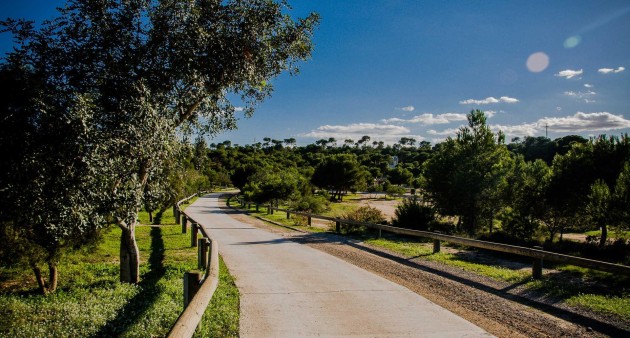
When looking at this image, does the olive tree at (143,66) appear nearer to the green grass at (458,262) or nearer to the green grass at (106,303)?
the green grass at (106,303)

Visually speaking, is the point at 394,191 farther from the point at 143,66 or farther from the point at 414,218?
the point at 143,66

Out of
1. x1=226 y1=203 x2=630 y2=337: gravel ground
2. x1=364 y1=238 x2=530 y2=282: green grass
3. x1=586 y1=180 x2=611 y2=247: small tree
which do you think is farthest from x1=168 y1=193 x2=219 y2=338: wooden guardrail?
x1=586 y1=180 x2=611 y2=247: small tree

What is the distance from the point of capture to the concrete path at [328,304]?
602 cm

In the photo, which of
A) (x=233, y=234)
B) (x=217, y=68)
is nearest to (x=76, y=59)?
(x=217, y=68)

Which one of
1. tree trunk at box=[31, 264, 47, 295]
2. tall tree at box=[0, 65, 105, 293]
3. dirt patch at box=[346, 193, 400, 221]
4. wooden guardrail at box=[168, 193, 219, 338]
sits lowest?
dirt patch at box=[346, 193, 400, 221]

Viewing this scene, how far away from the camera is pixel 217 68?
1121 cm

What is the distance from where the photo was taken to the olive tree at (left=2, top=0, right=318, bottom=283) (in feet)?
26.7

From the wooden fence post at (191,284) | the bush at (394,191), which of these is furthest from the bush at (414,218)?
the bush at (394,191)

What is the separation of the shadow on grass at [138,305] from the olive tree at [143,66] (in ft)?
2.64

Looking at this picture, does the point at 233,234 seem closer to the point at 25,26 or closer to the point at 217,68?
the point at 217,68

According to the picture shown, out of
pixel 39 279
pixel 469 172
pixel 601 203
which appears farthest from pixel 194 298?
pixel 469 172

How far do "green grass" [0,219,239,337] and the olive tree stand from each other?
1.50 metres

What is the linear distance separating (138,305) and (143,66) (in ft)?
19.8

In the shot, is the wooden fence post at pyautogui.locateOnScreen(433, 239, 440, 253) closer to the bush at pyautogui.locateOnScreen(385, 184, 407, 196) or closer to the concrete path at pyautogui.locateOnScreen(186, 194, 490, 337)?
the concrete path at pyautogui.locateOnScreen(186, 194, 490, 337)
